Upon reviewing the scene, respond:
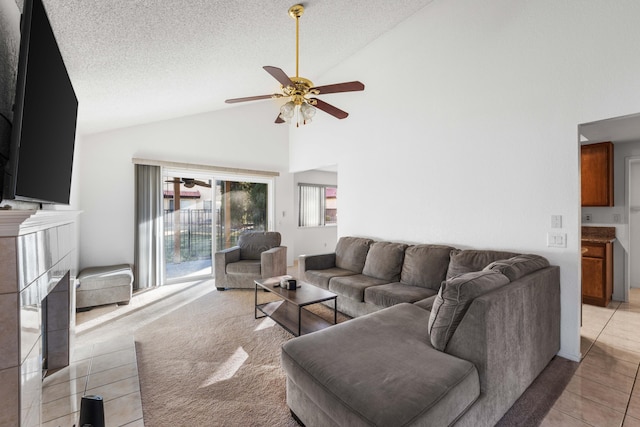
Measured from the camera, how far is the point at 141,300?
12.7 feet

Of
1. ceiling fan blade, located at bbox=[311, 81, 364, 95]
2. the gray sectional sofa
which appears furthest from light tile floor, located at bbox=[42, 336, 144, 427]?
ceiling fan blade, located at bbox=[311, 81, 364, 95]

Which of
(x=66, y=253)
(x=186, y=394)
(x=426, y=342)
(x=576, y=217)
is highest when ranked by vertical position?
(x=576, y=217)

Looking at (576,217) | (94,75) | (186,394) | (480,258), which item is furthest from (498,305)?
(94,75)

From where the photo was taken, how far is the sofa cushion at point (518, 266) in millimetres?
1956

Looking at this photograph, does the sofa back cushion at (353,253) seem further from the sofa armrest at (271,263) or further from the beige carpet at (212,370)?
the sofa armrest at (271,263)

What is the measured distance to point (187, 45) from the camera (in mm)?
2400

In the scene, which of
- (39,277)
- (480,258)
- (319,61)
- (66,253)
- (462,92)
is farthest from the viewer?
(319,61)

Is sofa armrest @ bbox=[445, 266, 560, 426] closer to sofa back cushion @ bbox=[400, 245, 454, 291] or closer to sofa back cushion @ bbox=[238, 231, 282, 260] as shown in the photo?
sofa back cushion @ bbox=[400, 245, 454, 291]

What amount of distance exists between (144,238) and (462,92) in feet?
15.8

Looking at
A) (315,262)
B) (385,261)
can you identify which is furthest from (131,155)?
(385,261)

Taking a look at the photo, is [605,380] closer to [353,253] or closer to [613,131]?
[353,253]

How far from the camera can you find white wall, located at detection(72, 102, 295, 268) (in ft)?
13.5

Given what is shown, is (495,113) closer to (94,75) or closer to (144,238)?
(94,75)

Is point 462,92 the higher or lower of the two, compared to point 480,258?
higher
